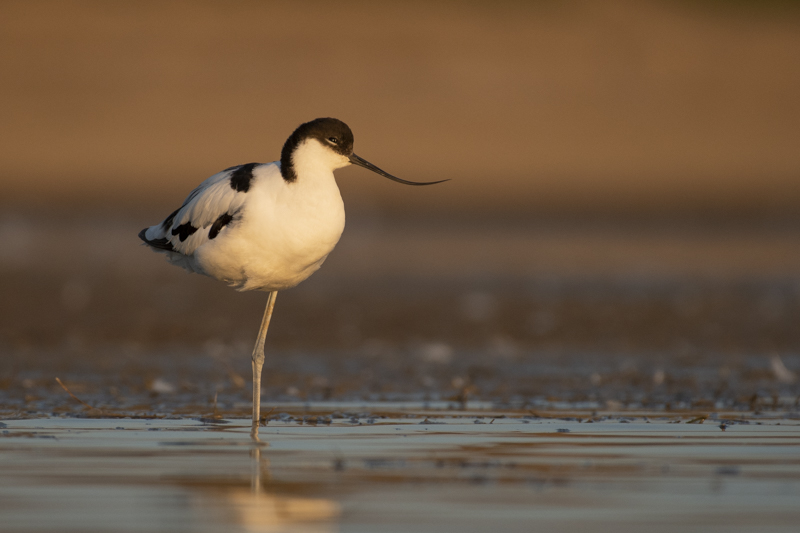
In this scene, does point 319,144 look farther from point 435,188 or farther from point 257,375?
point 435,188

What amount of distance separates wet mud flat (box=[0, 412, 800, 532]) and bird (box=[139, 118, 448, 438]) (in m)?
0.84

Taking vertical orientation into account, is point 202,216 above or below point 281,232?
above

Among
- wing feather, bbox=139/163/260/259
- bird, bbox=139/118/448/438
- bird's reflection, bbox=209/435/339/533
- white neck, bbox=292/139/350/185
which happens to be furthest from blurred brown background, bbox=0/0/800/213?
bird's reflection, bbox=209/435/339/533

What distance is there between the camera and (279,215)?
7.05 meters

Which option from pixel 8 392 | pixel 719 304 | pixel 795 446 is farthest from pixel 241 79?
pixel 795 446

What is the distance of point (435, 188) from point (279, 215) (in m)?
19.2

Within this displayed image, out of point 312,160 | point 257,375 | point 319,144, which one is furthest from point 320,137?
point 257,375

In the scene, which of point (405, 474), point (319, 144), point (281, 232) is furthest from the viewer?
point (319, 144)

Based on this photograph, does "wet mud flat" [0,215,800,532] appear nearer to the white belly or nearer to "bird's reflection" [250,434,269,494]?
"bird's reflection" [250,434,269,494]

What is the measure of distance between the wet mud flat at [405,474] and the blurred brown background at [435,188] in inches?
59.1

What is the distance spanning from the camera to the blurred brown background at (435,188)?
1041cm

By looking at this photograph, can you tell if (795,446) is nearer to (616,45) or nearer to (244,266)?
(244,266)

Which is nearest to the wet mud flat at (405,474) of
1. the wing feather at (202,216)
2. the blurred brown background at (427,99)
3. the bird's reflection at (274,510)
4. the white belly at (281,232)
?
the bird's reflection at (274,510)

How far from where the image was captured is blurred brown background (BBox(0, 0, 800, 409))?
10414 millimetres
